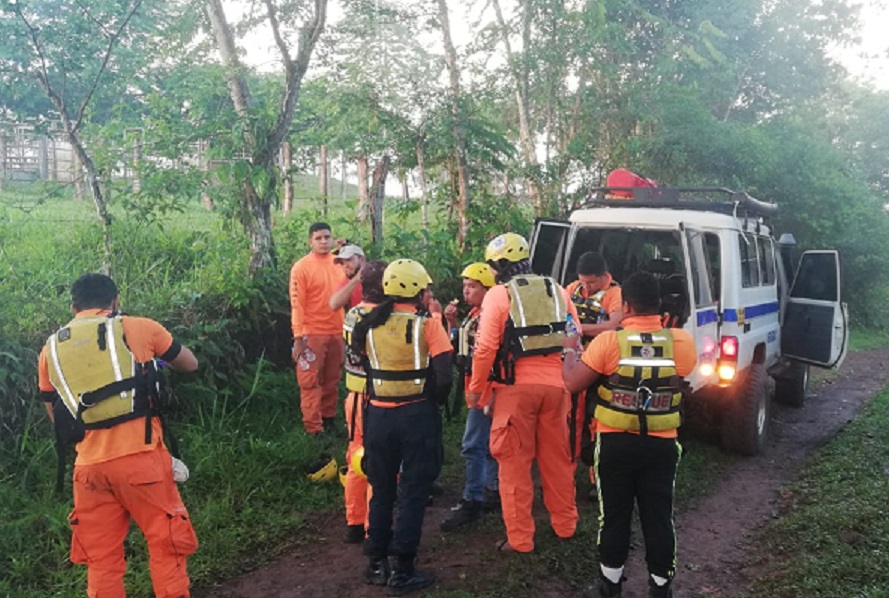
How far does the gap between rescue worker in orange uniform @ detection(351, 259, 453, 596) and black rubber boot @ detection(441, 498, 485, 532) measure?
706 millimetres

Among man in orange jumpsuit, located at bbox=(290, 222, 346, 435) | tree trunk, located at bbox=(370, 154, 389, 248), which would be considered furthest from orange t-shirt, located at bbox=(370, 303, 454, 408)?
tree trunk, located at bbox=(370, 154, 389, 248)

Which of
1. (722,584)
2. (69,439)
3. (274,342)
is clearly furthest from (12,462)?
(722,584)

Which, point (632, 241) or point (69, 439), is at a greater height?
point (632, 241)

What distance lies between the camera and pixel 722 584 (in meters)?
3.65

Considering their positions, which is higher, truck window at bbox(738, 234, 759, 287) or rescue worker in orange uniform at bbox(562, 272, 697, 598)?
truck window at bbox(738, 234, 759, 287)

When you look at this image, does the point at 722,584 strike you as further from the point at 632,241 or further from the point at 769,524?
the point at 632,241

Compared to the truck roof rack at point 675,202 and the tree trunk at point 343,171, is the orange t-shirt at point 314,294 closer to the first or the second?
the truck roof rack at point 675,202

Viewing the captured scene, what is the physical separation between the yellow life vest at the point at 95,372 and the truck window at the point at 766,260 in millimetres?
5422

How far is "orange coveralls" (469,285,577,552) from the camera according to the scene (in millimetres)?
3719

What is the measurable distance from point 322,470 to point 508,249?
2.20 metres

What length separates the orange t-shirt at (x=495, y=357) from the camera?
3713 millimetres

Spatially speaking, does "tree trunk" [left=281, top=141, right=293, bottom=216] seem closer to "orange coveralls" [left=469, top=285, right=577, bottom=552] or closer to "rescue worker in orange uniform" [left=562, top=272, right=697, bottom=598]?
"orange coveralls" [left=469, top=285, right=577, bottom=552]

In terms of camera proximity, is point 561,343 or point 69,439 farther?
point 561,343

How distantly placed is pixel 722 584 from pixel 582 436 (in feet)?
4.42
